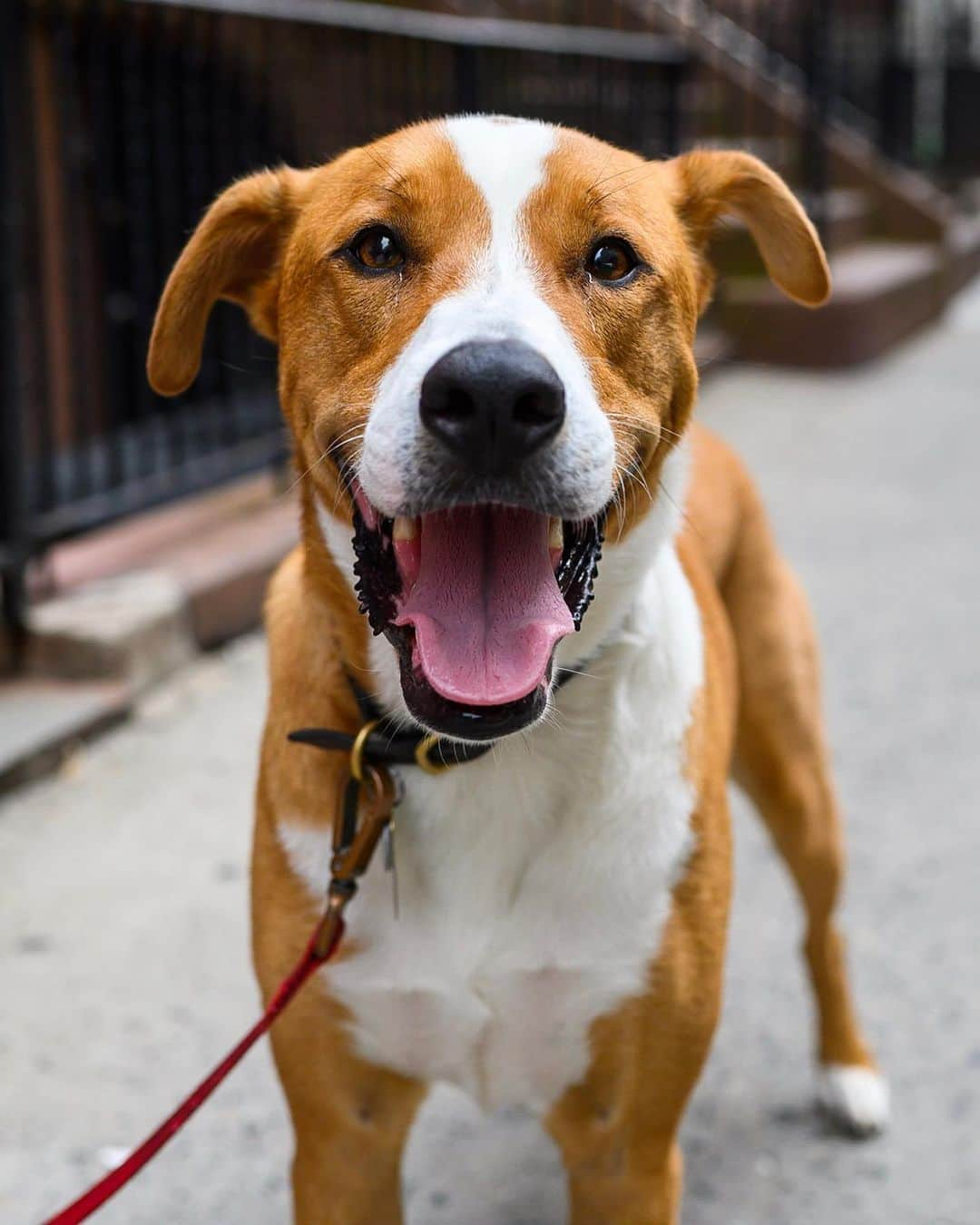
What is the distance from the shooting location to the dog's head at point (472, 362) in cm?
185

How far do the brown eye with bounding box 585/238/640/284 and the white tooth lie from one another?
0.42 meters

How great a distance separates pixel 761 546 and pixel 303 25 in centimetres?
412

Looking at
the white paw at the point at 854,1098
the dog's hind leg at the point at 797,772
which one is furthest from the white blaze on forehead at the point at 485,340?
the white paw at the point at 854,1098

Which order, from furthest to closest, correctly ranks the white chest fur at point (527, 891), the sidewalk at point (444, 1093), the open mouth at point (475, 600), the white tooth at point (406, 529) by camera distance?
the sidewalk at point (444, 1093) < the white chest fur at point (527, 891) < the white tooth at point (406, 529) < the open mouth at point (475, 600)

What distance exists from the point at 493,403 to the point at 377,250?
0.44m

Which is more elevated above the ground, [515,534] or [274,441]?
[515,534]

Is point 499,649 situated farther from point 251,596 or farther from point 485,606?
point 251,596

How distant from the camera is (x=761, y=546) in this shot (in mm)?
3072

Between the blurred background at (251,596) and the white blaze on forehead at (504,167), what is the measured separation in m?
0.59

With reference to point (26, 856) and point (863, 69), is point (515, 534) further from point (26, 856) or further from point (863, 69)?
point (863, 69)

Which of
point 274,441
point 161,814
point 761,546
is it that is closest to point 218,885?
point 161,814

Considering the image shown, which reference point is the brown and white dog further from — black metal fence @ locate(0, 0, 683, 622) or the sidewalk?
black metal fence @ locate(0, 0, 683, 622)

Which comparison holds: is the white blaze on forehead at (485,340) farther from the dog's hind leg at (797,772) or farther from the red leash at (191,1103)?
the dog's hind leg at (797,772)

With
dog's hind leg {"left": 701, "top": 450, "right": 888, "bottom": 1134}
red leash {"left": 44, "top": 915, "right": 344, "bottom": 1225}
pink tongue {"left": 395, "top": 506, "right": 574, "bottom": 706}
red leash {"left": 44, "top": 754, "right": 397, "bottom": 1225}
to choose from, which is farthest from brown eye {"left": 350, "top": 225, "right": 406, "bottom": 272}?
dog's hind leg {"left": 701, "top": 450, "right": 888, "bottom": 1134}
